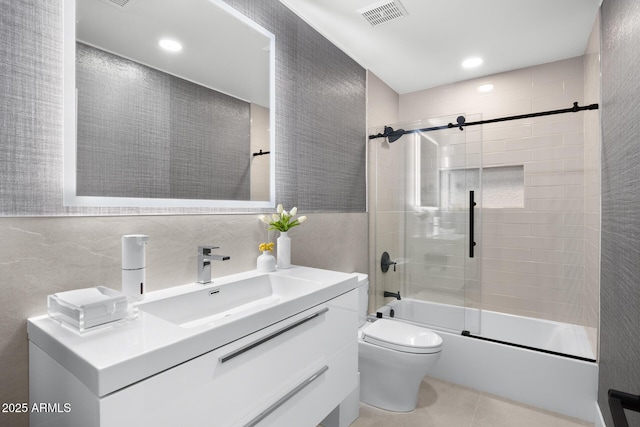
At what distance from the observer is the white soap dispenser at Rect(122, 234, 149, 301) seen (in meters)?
1.16

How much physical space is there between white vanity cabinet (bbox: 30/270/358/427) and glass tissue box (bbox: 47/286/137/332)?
0.11 m

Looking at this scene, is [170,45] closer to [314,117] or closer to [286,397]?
[314,117]

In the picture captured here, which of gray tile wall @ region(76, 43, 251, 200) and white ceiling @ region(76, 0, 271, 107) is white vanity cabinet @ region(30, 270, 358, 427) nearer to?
gray tile wall @ region(76, 43, 251, 200)

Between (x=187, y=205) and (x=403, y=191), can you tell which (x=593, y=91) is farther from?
(x=187, y=205)

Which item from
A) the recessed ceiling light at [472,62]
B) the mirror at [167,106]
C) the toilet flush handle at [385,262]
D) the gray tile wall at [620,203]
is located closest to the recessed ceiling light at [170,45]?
the mirror at [167,106]

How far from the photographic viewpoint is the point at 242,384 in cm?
104

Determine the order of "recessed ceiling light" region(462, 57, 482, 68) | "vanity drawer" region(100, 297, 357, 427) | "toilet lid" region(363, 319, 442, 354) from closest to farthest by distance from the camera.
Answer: "vanity drawer" region(100, 297, 357, 427) < "toilet lid" region(363, 319, 442, 354) < "recessed ceiling light" region(462, 57, 482, 68)

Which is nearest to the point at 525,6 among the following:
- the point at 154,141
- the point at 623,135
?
the point at 623,135

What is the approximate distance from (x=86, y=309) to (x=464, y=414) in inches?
84.0

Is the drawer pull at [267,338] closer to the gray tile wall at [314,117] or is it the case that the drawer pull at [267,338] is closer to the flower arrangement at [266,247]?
the flower arrangement at [266,247]

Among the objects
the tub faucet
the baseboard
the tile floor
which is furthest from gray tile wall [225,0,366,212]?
the baseboard

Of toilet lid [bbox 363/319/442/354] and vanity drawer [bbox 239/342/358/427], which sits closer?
vanity drawer [bbox 239/342/358/427]

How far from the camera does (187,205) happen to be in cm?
151

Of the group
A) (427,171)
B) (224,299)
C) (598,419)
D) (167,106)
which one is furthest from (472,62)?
(224,299)
